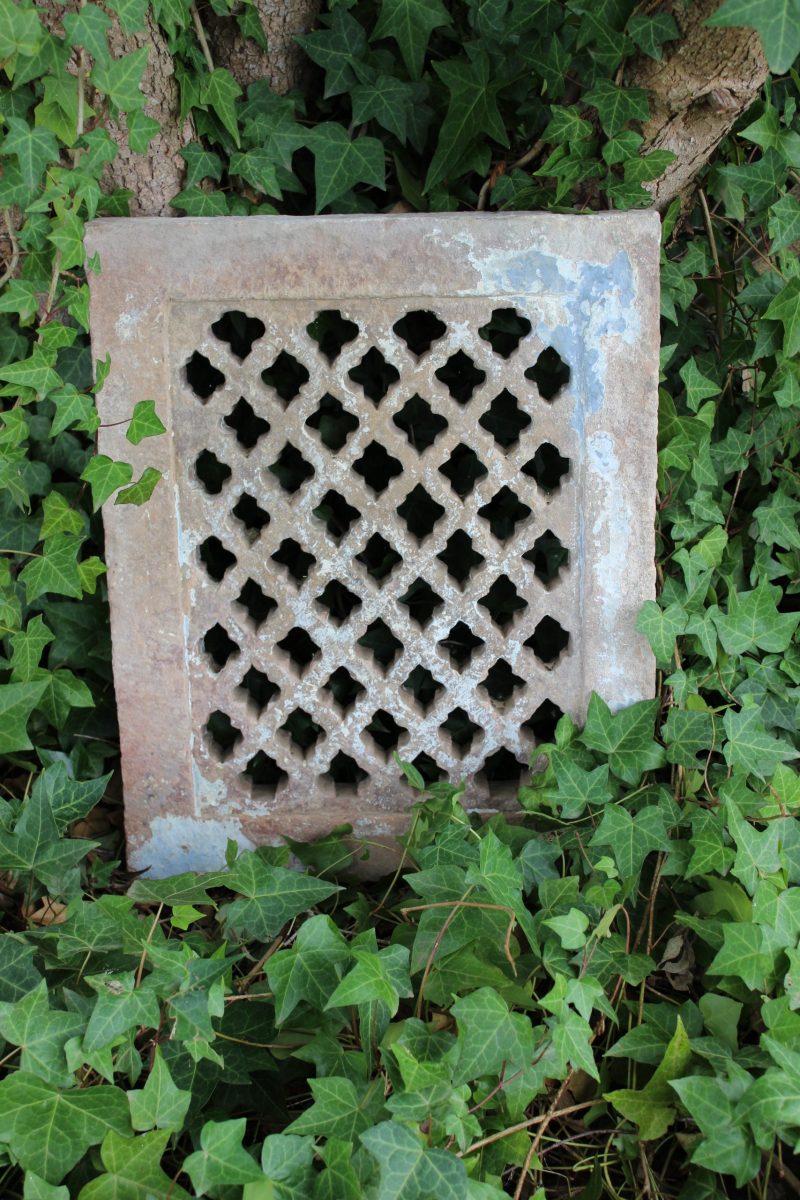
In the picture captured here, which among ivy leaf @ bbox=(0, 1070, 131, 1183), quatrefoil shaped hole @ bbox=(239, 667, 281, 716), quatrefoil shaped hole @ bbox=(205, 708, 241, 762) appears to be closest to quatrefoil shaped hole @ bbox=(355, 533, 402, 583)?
quatrefoil shaped hole @ bbox=(239, 667, 281, 716)

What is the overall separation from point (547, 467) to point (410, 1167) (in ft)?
4.16

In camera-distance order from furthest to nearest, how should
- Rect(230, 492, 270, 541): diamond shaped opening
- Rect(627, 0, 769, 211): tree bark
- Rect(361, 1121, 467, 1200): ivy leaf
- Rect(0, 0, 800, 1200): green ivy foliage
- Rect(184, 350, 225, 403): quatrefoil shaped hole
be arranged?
Rect(230, 492, 270, 541): diamond shaped opening < Rect(184, 350, 225, 403): quatrefoil shaped hole < Rect(627, 0, 769, 211): tree bark < Rect(0, 0, 800, 1200): green ivy foliage < Rect(361, 1121, 467, 1200): ivy leaf

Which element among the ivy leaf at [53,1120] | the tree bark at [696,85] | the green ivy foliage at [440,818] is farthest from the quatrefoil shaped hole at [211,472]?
the ivy leaf at [53,1120]

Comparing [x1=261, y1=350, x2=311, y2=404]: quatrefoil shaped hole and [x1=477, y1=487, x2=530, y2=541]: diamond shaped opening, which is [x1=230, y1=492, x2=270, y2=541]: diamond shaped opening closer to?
[x1=261, y1=350, x2=311, y2=404]: quatrefoil shaped hole

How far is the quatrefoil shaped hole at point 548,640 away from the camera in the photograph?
2012 mm

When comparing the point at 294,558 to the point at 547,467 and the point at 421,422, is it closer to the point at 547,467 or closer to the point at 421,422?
the point at 421,422

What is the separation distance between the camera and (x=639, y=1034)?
1.44 metres

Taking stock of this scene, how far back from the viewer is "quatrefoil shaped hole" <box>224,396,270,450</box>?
191 centimetres

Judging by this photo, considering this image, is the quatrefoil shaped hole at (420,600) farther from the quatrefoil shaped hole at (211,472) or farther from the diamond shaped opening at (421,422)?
the quatrefoil shaped hole at (211,472)

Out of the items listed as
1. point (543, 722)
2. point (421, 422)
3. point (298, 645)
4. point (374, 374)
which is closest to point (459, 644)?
point (543, 722)

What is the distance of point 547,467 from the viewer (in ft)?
6.63

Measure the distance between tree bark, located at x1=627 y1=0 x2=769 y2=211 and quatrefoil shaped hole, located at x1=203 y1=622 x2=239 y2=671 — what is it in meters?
1.08

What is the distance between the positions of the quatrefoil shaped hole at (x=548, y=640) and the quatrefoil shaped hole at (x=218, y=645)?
570 millimetres

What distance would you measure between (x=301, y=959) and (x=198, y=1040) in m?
0.16
